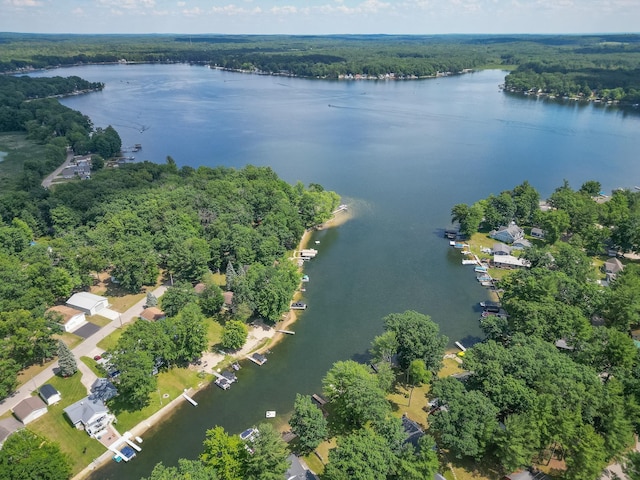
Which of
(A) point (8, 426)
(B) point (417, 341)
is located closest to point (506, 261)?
(B) point (417, 341)

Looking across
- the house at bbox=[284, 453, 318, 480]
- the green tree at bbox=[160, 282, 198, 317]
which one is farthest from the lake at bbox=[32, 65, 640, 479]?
the green tree at bbox=[160, 282, 198, 317]

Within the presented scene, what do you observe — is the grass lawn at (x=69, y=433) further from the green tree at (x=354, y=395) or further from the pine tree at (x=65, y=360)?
the green tree at (x=354, y=395)

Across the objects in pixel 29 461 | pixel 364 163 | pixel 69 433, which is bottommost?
pixel 69 433

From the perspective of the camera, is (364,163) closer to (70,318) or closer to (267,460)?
(70,318)

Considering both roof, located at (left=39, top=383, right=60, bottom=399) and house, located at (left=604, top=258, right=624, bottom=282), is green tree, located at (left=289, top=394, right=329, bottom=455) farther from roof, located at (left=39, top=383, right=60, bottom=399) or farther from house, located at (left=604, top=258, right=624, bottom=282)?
house, located at (left=604, top=258, right=624, bottom=282)

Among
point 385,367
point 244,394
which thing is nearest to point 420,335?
point 385,367

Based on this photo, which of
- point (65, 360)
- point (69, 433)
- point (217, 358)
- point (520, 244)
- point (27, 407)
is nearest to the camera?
point (69, 433)

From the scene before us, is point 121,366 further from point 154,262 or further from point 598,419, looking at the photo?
point 598,419
